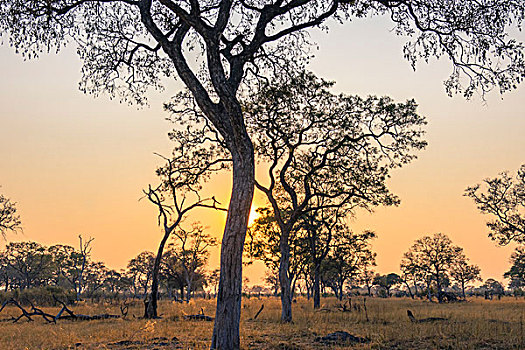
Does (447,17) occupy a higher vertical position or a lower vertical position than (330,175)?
higher

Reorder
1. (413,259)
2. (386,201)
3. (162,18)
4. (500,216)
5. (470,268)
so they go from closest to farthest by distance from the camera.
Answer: (162,18) < (386,201) < (500,216) < (413,259) < (470,268)

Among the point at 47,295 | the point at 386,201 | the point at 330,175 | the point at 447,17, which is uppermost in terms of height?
the point at 447,17

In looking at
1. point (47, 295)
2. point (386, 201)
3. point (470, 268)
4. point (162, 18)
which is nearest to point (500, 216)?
point (386, 201)

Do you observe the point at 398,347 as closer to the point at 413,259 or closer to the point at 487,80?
the point at 487,80

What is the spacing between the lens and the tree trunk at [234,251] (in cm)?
946

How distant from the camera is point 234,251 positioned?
9.73m

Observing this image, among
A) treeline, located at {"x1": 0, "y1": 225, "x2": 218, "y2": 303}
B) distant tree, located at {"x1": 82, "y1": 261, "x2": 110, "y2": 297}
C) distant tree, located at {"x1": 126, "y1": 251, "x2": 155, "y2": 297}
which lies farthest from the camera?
distant tree, located at {"x1": 82, "y1": 261, "x2": 110, "y2": 297}

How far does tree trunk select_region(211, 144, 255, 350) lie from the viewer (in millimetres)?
9461

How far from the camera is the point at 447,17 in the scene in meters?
12.4

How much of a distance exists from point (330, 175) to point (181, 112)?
354 inches

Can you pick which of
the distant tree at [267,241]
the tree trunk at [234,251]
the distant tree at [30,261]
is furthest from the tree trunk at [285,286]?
the distant tree at [30,261]

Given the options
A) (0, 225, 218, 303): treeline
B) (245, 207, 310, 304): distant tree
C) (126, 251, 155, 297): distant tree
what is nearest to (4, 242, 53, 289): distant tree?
(0, 225, 218, 303): treeline

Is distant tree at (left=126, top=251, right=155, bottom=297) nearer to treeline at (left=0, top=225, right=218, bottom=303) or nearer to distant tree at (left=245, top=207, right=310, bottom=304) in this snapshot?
treeline at (left=0, top=225, right=218, bottom=303)

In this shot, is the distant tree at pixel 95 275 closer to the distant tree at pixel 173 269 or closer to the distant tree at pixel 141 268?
the distant tree at pixel 141 268
